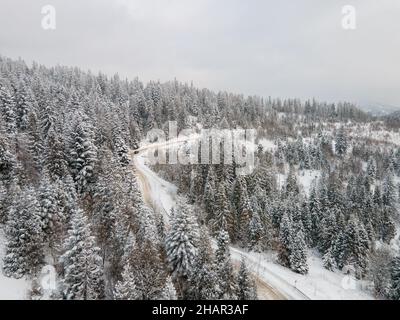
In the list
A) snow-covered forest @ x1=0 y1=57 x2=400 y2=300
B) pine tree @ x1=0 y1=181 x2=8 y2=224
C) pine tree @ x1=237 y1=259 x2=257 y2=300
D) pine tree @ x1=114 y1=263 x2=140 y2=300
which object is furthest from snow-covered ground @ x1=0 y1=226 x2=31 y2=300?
pine tree @ x1=237 y1=259 x2=257 y2=300

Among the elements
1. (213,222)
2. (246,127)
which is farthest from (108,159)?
(246,127)

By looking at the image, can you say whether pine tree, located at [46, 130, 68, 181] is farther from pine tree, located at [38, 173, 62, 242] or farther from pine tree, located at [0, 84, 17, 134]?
pine tree, located at [0, 84, 17, 134]

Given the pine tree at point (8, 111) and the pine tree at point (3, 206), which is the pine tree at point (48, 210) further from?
the pine tree at point (8, 111)

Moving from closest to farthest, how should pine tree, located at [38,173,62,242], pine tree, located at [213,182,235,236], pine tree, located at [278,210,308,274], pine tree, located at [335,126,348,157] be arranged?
pine tree, located at [38,173,62,242]
pine tree, located at [278,210,308,274]
pine tree, located at [213,182,235,236]
pine tree, located at [335,126,348,157]

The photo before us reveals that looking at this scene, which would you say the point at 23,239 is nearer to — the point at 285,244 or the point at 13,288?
the point at 13,288

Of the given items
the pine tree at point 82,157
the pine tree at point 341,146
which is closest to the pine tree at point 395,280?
the pine tree at point 82,157

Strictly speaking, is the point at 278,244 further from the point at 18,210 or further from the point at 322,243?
the point at 18,210

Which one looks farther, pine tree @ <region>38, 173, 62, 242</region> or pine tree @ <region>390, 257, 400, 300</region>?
pine tree @ <region>390, 257, 400, 300</region>
